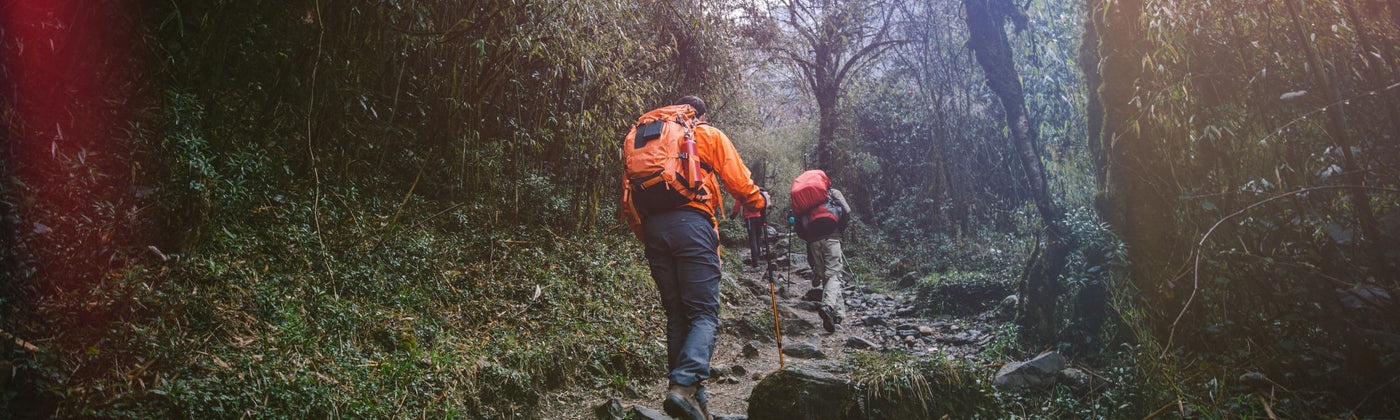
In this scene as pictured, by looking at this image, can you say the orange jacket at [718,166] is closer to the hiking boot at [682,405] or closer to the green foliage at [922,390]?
the hiking boot at [682,405]

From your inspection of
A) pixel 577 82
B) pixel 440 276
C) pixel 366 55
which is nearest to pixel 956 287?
pixel 577 82

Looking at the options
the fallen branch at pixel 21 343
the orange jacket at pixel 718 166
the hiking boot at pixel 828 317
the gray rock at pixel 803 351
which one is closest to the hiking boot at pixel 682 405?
the orange jacket at pixel 718 166

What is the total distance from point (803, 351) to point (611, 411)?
2.58 metres

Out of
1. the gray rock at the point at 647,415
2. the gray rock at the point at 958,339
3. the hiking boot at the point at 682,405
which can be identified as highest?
the hiking boot at the point at 682,405

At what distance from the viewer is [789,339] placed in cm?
702

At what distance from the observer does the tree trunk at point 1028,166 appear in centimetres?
520

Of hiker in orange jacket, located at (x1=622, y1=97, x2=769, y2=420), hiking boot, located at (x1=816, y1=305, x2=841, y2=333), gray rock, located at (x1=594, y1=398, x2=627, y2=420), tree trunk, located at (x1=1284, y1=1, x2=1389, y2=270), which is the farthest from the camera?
hiking boot, located at (x1=816, y1=305, x2=841, y2=333)

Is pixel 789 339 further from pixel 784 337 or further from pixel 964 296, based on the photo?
pixel 964 296

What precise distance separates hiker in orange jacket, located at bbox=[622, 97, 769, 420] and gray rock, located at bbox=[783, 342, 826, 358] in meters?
2.41

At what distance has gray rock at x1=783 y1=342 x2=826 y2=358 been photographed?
607 centimetres

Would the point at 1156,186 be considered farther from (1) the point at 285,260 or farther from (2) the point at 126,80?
(2) the point at 126,80

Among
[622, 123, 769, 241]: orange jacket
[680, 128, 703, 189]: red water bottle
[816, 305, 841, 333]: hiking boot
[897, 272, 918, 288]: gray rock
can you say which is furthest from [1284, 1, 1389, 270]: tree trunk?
[897, 272, 918, 288]: gray rock

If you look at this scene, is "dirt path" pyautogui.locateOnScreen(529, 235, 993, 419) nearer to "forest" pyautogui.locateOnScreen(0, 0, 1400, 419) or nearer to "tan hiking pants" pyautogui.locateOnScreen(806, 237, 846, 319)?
"forest" pyautogui.locateOnScreen(0, 0, 1400, 419)

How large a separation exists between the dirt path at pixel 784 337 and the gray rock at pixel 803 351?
8 cm
